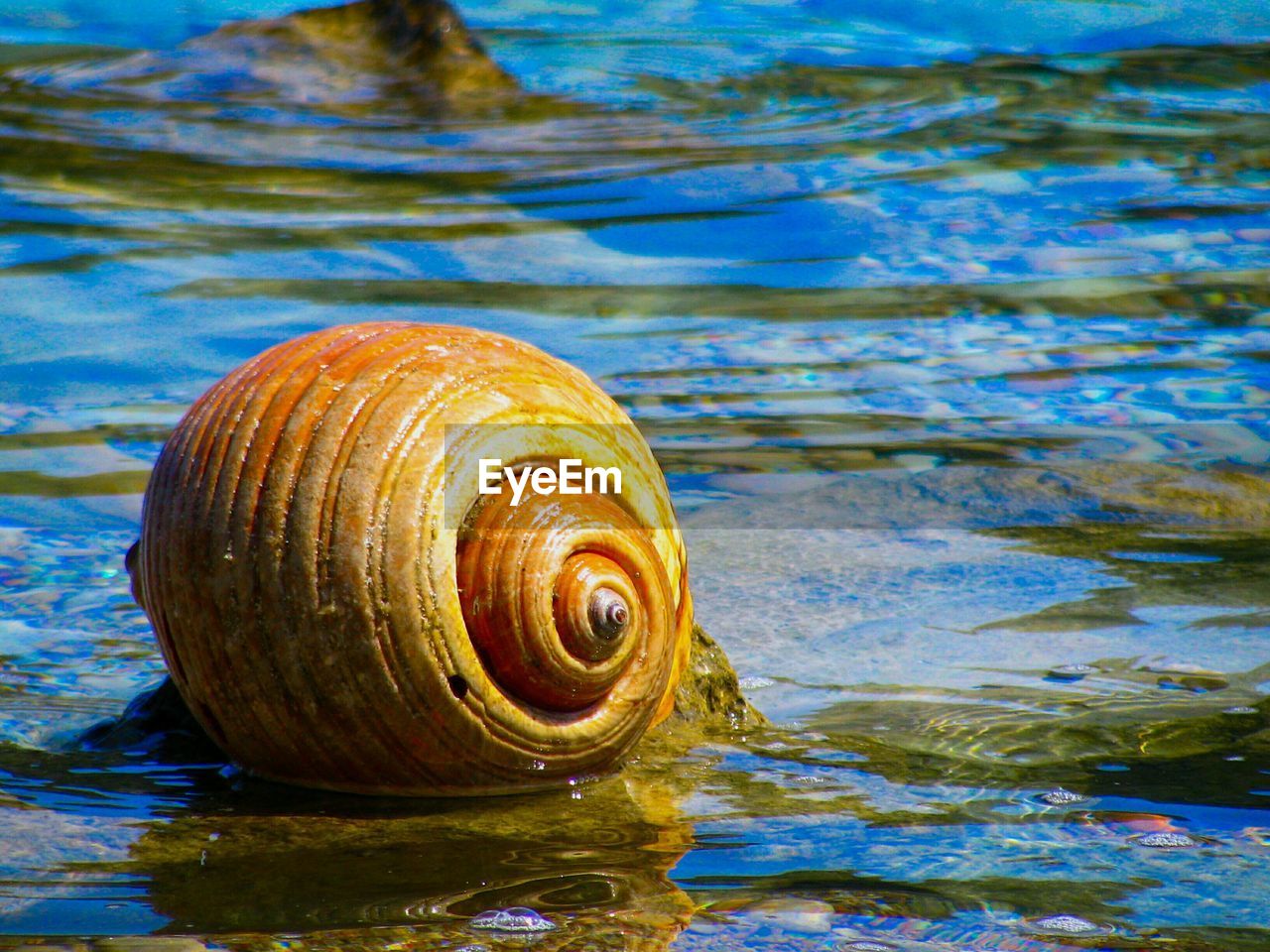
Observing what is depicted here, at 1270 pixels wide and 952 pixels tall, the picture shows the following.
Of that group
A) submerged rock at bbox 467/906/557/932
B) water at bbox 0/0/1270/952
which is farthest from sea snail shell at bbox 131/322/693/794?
submerged rock at bbox 467/906/557/932

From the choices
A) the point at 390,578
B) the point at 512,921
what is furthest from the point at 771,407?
the point at 512,921

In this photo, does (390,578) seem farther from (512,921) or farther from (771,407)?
(771,407)

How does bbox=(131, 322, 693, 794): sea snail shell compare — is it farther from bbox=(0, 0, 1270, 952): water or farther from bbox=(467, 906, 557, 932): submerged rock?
bbox=(467, 906, 557, 932): submerged rock

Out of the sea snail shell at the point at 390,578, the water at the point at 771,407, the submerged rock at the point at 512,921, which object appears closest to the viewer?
the submerged rock at the point at 512,921

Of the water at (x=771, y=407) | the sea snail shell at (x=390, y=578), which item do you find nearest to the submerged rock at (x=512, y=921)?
the water at (x=771, y=407)

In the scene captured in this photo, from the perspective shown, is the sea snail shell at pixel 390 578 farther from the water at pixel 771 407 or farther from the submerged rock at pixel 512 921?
the submerged rock at pixel 512 921
